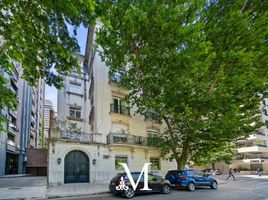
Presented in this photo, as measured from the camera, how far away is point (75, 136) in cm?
1831

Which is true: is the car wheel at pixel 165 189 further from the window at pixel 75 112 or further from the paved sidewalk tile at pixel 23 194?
the window at pixel 75 112

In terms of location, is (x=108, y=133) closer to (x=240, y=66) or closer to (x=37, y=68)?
(x=37, y=68)

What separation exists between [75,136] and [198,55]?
456 inches

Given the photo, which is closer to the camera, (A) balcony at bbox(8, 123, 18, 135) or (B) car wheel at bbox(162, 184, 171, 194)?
(B) car wheel at bbox(162, 184, 171, 194)

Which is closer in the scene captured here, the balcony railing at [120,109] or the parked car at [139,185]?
the parked car at [139,185]

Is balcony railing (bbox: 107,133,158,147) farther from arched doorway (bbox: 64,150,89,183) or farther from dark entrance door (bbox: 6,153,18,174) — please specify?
dark entrance door (bbox: 6,153,18,174)

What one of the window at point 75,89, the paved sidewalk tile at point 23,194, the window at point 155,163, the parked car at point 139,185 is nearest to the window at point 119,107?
the window at point 155,163

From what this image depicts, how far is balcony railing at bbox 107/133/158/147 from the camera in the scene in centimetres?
1956

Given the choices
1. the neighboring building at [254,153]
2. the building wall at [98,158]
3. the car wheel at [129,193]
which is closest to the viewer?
the car wheel at [129,193]

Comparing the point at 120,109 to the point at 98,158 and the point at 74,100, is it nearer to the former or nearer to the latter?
the point at 98,158

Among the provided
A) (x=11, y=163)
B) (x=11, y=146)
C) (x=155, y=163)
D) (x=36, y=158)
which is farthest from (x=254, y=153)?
(x=11, y=163)

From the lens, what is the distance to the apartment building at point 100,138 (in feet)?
57.1

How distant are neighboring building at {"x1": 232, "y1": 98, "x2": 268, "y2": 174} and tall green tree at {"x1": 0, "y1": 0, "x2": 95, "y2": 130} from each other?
37.6 meters

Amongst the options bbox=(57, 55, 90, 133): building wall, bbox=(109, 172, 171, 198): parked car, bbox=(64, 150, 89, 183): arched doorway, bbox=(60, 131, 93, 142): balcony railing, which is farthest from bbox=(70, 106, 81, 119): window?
bbox=(109, 172, 171, 198): parked car
